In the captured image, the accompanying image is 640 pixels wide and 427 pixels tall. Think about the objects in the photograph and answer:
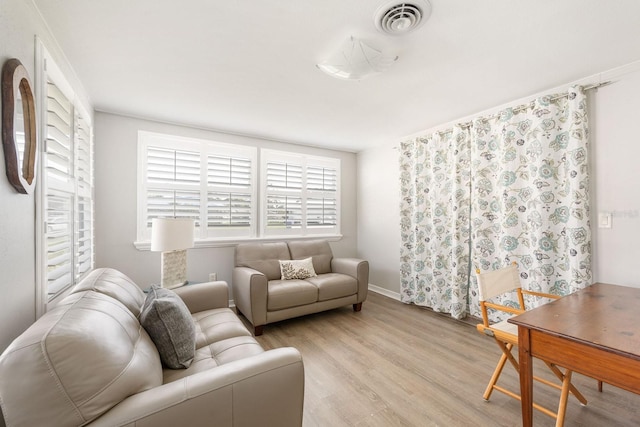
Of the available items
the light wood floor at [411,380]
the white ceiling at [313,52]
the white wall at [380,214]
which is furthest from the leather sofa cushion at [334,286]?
the white ceiling at [313,52]

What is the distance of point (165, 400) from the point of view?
0.91 metres

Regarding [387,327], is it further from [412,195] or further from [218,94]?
[218,94]

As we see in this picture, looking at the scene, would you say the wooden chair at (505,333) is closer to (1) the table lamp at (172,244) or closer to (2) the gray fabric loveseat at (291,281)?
(2) the gray fabric loveseat at (291,281)

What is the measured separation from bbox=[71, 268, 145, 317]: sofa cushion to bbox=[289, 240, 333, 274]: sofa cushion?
2.11 metres

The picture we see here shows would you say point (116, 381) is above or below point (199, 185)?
below

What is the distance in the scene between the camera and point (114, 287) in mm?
1586

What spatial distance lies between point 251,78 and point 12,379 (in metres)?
2.20

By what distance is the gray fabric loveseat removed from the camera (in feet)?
9.20

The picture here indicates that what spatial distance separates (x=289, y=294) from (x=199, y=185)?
1.82 metres

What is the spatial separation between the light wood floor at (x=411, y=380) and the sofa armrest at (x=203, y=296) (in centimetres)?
67

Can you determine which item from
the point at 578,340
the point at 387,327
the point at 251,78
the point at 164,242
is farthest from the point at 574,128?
the point at 164,242

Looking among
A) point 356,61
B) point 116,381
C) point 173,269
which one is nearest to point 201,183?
point 173,269

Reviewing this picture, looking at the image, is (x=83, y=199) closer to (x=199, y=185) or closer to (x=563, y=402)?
(x=199, y=185)

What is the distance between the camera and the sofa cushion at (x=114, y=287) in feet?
4.84
